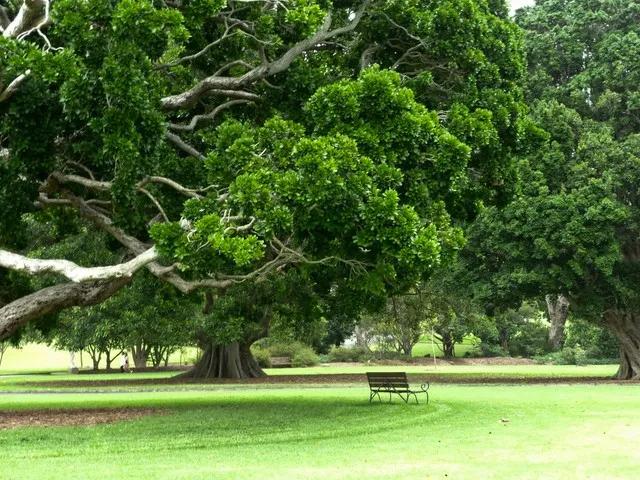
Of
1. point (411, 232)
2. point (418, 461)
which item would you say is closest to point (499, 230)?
point (411, 232)

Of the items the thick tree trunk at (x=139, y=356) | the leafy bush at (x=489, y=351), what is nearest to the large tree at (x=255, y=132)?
the thick tree trunk at (x=139, y=356)

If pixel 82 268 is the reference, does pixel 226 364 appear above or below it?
below

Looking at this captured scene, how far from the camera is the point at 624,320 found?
32906 millimetres

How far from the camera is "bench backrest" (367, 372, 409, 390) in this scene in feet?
63.2

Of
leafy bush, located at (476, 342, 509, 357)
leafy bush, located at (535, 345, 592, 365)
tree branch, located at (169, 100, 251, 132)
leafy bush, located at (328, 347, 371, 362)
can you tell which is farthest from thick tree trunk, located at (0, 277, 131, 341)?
leafy bush, located at (476, 342, 509, 357)

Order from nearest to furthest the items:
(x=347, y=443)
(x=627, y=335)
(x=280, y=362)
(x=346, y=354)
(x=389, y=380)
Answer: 1. (x=347, y=443)
2. (x=389, y=380)
3. (x=627, y=335)
4. (x=280, y=362)
5. (x=346, y=354)

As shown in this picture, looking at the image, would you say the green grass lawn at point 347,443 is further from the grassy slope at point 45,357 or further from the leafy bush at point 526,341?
the grassy slope at point 45,357

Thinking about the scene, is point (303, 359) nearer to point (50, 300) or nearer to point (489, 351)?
point (489, 351)

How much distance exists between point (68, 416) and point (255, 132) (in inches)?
316

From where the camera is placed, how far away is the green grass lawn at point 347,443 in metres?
9.80

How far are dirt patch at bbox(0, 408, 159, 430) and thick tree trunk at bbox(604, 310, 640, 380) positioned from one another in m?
21.8

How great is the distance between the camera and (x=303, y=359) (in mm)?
61969

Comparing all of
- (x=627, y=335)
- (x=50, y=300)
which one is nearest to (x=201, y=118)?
(x=50, y=300)

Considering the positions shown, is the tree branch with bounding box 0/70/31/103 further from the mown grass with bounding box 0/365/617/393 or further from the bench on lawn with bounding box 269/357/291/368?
the bench on lawn with bounding box 269/357/291/368
